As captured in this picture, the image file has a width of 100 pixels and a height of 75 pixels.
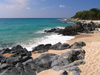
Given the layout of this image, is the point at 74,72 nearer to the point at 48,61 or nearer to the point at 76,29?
the point at 48,61

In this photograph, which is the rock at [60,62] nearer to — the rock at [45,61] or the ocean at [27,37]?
the rock at [45,61]

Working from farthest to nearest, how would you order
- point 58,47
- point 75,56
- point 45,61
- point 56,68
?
point 58,47 < point 75,56 < point 45,61 < point 56,68

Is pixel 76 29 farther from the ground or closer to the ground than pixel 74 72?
farther from the ground

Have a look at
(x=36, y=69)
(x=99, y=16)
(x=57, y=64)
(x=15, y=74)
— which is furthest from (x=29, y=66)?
(x=99, y=16)

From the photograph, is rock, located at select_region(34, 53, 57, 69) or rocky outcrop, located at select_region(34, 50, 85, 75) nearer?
rocky outcrop, located at select_region(34, 50, 85, 75)

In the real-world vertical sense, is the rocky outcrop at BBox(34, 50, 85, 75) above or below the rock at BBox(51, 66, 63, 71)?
above

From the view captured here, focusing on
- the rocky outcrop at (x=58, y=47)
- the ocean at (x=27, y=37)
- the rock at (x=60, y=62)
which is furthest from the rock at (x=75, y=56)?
the ocean at (x=27, y=37)

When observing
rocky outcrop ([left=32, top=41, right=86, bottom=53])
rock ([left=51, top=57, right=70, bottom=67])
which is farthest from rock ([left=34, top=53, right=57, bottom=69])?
rocky outcrop ([left=32, top=41, right=86, bottom=53])

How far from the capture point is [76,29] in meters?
24.2

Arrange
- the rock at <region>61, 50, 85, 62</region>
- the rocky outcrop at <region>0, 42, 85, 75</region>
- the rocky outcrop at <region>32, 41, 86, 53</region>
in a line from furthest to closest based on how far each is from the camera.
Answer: the rocky outcrop at <region>32, 41, 86, 53</region>, the rock at <region>61, 50, 85, 62</region>, the rocky outcrop at <region>0, 42, 85, 75</region>

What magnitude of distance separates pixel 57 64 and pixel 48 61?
2.57ft

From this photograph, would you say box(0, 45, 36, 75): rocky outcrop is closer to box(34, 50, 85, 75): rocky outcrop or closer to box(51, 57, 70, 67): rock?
box(34, 50, 85, 75): rocky outcrop

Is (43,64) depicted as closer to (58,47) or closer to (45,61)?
(45,61)

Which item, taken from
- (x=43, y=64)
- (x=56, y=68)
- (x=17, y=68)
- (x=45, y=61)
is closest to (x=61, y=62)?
(x=56, y=68)
